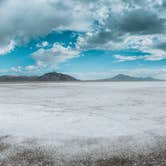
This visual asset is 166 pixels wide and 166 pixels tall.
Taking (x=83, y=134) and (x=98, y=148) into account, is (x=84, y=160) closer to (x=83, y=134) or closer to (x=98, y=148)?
(x=98, y=148)

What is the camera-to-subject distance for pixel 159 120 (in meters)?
7.83

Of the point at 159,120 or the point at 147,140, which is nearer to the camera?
the point at 147,140

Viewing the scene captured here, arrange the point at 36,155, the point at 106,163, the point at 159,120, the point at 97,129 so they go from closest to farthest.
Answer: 1. the point at 106,163
2. the point at 36,155
3. the point at 97,129
4. the point at 159,120

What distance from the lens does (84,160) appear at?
4352 mm

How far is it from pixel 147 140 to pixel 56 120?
3.94 metres

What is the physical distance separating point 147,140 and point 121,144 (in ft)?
2.80

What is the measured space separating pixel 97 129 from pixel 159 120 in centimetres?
285

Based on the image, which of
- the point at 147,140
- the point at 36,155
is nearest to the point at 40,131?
the point at 36,155

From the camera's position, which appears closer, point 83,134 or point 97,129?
point 83,134

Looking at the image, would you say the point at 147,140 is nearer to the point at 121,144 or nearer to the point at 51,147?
the point at 121,144

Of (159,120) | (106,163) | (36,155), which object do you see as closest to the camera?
(106,163)

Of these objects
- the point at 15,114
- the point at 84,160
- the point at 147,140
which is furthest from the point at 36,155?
the point at 15,114

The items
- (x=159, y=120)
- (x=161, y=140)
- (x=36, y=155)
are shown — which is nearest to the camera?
(x=36, y=155)

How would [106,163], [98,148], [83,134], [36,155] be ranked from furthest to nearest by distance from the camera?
1. [83,134]
2. [98,148]
3. [36,155]
4. [106,163]
